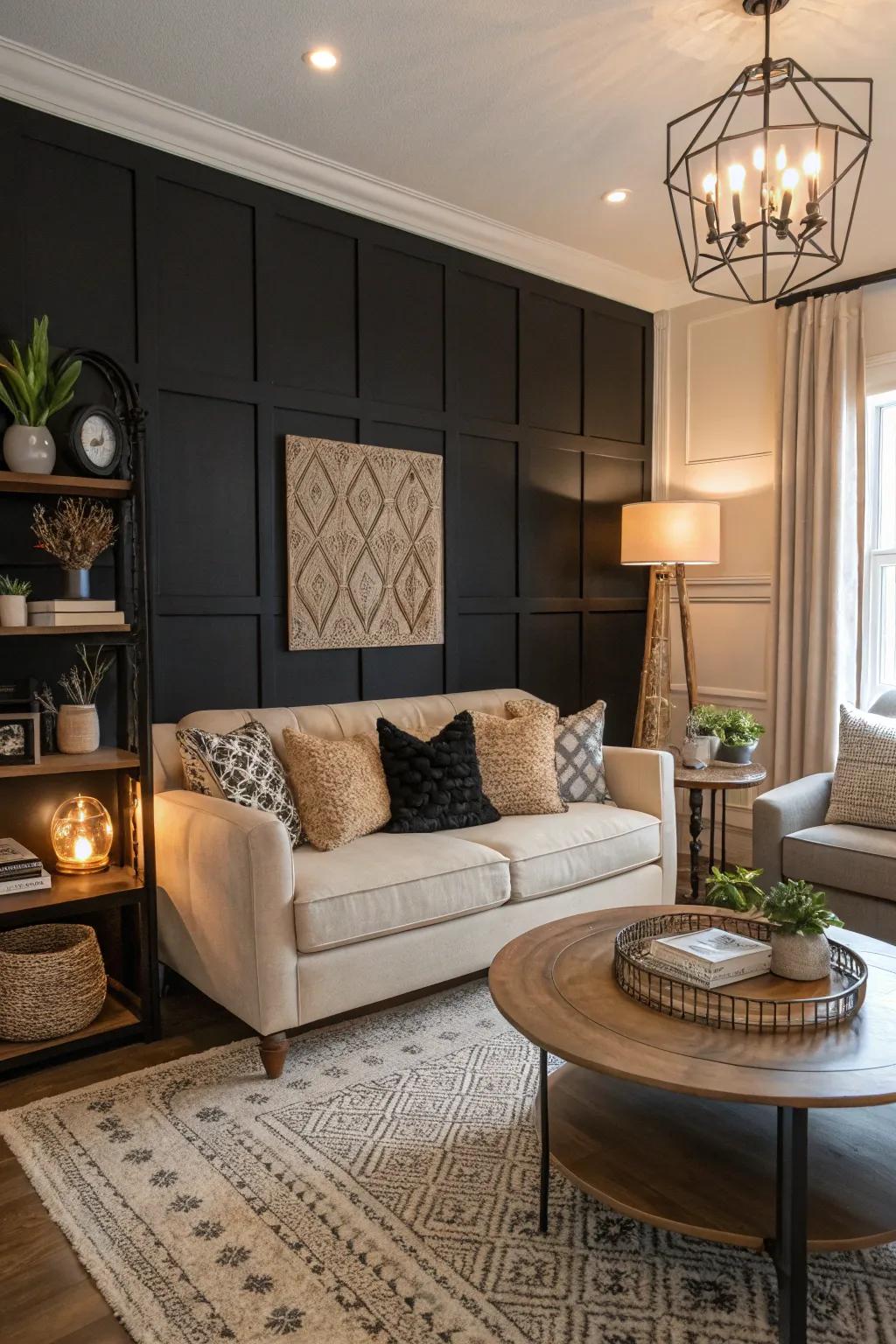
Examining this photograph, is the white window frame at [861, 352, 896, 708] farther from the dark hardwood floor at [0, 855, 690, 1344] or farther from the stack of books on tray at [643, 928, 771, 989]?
the dark hardwood floor at [0, 855, 690, 1344]

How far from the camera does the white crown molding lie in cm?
290

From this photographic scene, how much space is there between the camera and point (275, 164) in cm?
342

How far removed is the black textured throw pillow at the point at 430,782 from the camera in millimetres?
3160

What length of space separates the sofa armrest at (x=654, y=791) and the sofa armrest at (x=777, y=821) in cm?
30

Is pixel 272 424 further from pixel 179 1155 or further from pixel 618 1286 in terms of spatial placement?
pixel 618 1286

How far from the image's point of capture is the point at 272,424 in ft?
11.5

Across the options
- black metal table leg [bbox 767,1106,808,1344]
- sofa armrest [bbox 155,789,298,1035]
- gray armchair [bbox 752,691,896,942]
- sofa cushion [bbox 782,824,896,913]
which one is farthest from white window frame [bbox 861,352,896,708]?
black metal table leg [bbox 767,1106,808,1344]

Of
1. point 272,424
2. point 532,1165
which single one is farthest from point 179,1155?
point 272,424

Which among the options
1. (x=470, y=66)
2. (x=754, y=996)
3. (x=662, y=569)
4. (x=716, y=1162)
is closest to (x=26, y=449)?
(x=470, y=66)

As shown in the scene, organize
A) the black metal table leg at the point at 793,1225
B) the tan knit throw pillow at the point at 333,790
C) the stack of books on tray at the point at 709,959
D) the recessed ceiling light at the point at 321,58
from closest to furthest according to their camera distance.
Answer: the black metal table leg at the point at 793,1225
the stack of books on tray at the point at 709,959
the recessed ceiling light at the point at 321,58
the tan knit throw pillow at the point at 333,790

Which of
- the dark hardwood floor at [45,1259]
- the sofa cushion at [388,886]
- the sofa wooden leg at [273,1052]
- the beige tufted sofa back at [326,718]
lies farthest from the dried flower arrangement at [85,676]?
the sofa wooden leg at [273,1052]

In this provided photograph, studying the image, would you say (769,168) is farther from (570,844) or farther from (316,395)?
(570,844)

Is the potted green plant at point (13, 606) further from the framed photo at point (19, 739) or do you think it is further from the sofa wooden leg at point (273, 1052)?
the sofa wooden leg at point (273, 1052)

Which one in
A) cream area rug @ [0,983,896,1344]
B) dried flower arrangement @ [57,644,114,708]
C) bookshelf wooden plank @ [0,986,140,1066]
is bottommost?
cream area rug @ [0,983,896,1344]
